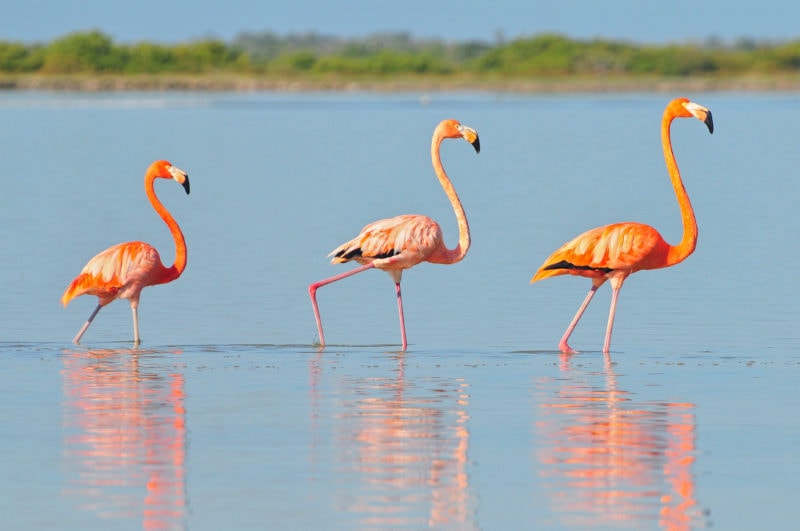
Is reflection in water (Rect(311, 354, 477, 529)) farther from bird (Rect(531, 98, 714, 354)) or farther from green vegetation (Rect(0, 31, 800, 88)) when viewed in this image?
green vegetation (Rect(0, 31, 800, 88))

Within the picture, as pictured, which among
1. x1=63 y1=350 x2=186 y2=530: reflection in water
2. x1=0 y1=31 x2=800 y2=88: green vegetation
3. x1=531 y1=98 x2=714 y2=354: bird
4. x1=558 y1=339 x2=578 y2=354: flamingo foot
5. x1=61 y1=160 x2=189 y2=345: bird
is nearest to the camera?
x1=63 y1=350 x2=186 y2=530: reflection in water

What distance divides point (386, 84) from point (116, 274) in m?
83.2

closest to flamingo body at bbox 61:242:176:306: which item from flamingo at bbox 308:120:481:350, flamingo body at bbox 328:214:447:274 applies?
flamingo at bbox 308:120:481:350

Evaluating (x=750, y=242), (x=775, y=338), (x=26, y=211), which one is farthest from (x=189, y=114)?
(x=775, y=338)

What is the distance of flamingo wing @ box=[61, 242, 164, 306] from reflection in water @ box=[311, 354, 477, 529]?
166 cm

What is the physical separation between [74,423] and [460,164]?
23033 millimetres

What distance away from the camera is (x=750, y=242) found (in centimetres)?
1669

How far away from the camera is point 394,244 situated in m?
10.9

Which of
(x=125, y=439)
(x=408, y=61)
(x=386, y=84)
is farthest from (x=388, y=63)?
(x=125, y=439)

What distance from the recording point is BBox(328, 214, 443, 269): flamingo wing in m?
10.9

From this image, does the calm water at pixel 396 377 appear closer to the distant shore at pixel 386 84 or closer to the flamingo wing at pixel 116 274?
the flamingo wing at pixel 116 274

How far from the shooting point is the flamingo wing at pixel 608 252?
34.9 feet

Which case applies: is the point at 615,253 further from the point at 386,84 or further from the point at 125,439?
the point at 386,84

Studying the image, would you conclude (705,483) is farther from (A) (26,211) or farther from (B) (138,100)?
(B) (138,100)
